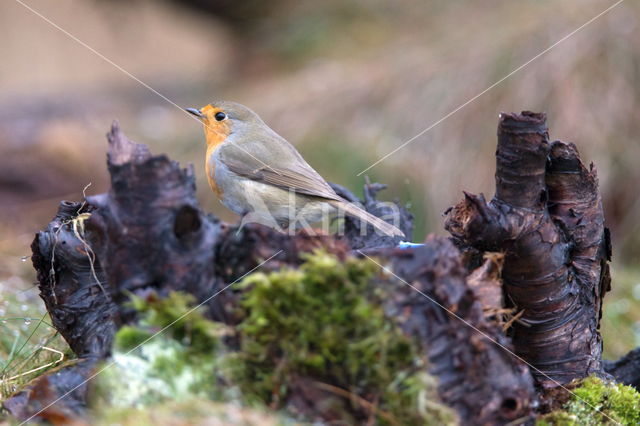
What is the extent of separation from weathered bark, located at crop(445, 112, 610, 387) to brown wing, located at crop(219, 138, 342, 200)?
1702 mm

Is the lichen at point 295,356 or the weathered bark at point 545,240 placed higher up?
the weathered bark at point 545,240

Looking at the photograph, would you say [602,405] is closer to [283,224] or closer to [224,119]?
[283,224]

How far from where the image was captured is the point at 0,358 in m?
3.40

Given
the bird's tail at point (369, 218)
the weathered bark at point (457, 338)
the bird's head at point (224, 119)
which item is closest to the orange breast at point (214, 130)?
the bird's head at point (224, 119)

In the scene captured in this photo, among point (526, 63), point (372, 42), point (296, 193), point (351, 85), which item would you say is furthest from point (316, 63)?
point (296, 193)

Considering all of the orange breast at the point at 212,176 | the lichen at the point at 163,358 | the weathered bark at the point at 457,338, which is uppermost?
the weathered bark at the point at 457,338

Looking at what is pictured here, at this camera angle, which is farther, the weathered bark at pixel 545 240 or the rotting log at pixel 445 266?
the weathered bark at pixel 545 240

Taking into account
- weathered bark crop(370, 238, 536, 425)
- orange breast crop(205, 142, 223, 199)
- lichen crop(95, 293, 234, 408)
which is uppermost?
weathered bark crop(370, 238, 536, 425)

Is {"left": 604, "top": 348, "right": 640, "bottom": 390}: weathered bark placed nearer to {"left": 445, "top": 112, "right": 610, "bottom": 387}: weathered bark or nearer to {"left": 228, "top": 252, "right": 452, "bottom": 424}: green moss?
{"left": 445, "top": 112, "right": 610, "bottom": 387}: weathered bark

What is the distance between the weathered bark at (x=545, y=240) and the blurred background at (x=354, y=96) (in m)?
2.29

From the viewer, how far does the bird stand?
14.6 feet

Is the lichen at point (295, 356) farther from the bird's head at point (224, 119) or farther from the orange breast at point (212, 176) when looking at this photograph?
the bird's head at point (224, 119)

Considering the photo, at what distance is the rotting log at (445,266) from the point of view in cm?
212

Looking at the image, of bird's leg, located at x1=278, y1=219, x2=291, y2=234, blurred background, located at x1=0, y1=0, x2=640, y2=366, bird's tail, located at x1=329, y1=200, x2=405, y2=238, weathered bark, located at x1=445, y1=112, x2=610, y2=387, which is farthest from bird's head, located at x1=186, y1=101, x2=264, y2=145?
weathered bark, located at x1=445, y1=112, x2=610, y2=387
